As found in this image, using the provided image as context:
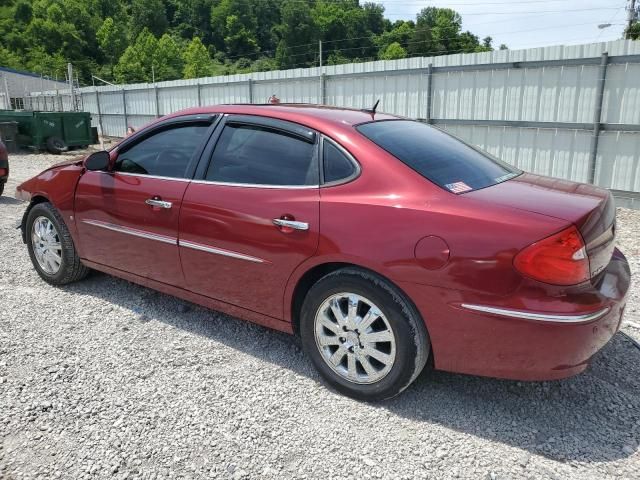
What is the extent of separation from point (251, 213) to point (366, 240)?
2.59 feet

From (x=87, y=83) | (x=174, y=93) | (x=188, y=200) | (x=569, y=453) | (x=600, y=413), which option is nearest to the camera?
(x=569, y=453)

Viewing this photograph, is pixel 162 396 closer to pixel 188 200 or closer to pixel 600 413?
pixel 188 200

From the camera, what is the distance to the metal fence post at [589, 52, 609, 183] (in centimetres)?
848

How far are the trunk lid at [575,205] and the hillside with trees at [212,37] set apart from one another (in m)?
83.2

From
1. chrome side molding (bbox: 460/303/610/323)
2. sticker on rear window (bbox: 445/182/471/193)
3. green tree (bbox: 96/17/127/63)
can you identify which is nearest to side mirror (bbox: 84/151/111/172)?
sticker on rear window (bbox: 445/182/471/193)

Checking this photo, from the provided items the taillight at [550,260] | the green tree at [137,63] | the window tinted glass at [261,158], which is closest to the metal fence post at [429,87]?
the window tinted glass at [261,158]

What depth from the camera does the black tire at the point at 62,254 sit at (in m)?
4.38

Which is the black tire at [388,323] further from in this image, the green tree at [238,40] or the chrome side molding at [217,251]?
the green tree at [238,40]

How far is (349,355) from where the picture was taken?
287 centimetres

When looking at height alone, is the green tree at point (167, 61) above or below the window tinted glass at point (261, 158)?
above

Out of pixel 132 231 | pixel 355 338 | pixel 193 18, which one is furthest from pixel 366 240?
pixel 193 18

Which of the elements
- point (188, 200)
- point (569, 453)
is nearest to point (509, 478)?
point (569, 453)

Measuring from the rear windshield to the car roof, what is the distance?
11 cm

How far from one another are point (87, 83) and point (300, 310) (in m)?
97.4
